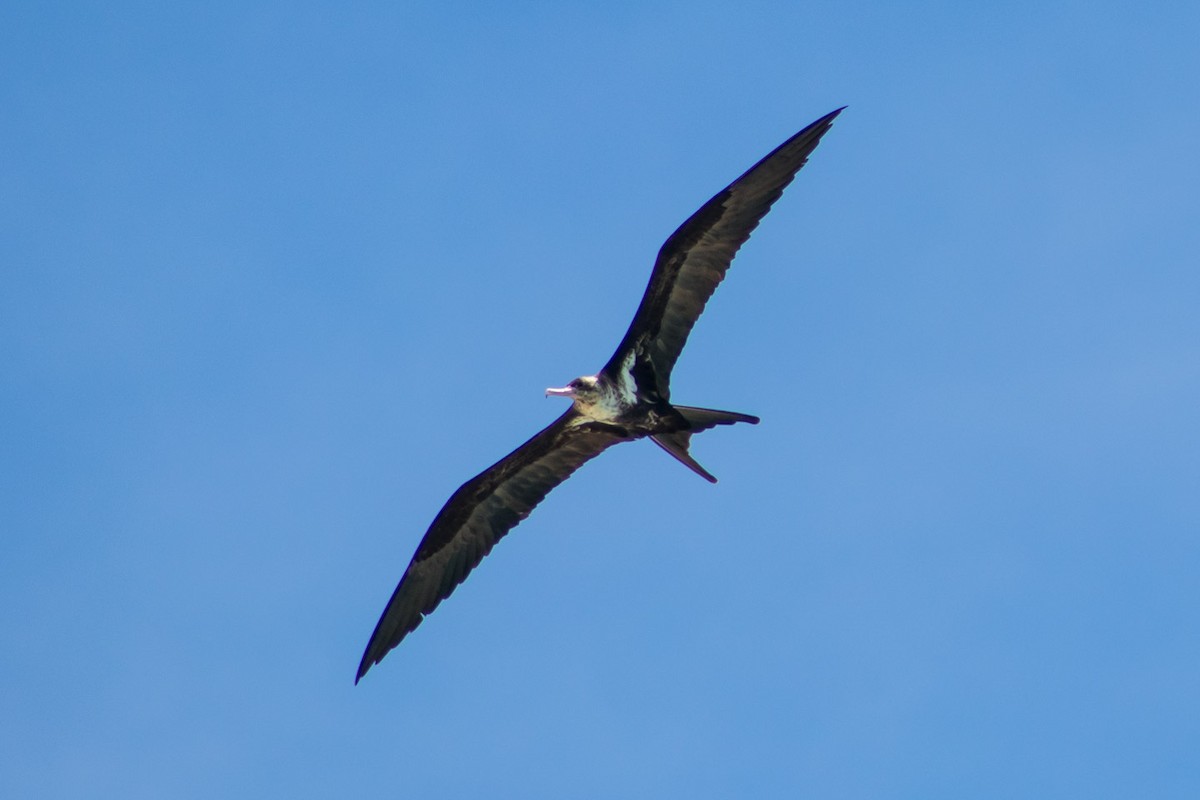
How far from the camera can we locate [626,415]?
39.6ft

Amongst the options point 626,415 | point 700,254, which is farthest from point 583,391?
point 700,254

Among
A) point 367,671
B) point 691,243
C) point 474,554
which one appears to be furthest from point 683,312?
point 367,671

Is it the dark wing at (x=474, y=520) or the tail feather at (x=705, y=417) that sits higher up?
the dark wing at (x=474, y=520)

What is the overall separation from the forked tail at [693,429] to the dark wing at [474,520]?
88 cm

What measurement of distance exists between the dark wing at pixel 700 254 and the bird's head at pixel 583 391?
10.7 inches

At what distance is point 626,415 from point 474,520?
5.41 feet

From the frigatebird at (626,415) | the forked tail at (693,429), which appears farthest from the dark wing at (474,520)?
the forked tail at (693,429)

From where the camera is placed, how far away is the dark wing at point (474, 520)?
12.7 meters

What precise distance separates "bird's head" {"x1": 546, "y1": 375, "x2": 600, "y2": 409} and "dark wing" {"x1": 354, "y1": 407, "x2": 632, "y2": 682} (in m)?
0.50

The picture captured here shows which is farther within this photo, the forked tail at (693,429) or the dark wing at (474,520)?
the dark wing at (474,520)

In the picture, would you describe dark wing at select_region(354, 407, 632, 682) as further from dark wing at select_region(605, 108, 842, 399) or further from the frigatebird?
dark wing at select_region(605, 108, 842, 399)

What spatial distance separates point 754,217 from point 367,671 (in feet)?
14.9

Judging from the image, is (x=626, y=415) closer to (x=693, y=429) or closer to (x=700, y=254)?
(x=693, y=429)

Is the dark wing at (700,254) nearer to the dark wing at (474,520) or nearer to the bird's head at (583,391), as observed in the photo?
the bird's head at (583,391)
